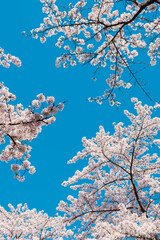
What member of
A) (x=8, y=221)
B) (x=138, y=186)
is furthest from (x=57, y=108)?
(x=8, y=221)

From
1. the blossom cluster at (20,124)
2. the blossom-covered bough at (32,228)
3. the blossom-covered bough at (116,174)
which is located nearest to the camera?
the blossom cluster at (20,124)

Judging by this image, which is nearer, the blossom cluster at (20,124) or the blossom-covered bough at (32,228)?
the blossom cluster at (20,124)

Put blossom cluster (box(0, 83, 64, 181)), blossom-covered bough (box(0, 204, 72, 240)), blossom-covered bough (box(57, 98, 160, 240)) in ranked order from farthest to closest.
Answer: blossom-covered bough (box(0, 204, 72, 240))
blossom-covered bough (box(57, 98, 160, 240))
blossom cluster (box(0, 83, 64, 181))

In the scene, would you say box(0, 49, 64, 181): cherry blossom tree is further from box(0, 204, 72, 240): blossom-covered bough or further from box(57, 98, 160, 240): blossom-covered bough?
box(0, 204, 72, 240): blossom-covered bough

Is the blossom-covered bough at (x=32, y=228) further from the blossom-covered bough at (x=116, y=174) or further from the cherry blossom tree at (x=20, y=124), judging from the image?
the cherry blossom tree at (x=20, y=124)

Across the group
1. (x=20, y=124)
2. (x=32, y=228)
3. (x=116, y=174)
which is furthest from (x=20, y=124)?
(x=32, y=228)

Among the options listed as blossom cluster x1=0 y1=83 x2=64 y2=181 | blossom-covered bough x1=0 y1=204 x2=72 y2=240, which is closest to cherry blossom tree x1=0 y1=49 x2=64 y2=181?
blossom cluster x1=0 y1=83 x2=64 y2=181

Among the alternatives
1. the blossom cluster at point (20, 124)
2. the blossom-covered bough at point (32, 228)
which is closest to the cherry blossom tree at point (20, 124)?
the blossom cluster at point (20, 124)

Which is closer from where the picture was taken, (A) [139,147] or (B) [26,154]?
(B) [26,154]

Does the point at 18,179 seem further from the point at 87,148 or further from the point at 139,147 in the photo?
the point at 139,147

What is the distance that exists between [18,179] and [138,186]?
7287 mm

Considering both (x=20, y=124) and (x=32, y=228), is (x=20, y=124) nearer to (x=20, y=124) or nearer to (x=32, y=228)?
(x=20, y=124)

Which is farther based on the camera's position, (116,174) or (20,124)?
→ (116,174)

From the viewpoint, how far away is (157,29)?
18.1 feet
